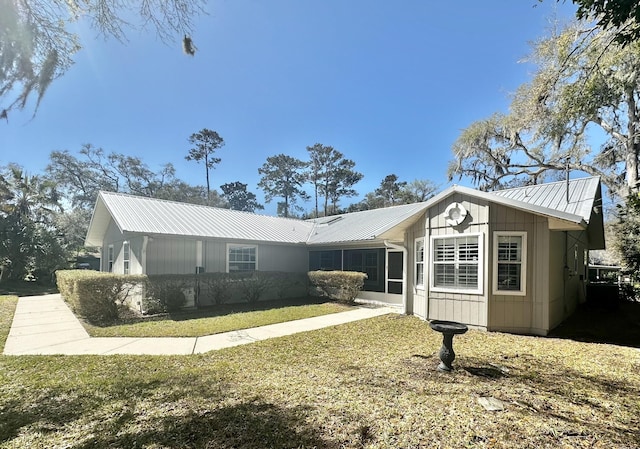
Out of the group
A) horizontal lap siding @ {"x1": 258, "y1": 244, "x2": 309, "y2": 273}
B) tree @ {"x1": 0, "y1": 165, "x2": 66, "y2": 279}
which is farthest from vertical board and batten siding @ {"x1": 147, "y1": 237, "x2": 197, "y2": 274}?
tree @ {"x1": 0, "y1": 165, "x2": 66, "y2": 279}

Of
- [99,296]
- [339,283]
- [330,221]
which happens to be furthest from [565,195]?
[99,296]

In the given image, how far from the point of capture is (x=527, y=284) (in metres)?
7.56

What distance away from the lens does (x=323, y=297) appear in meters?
14.1

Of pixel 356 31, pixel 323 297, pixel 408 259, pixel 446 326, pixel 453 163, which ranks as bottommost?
pixel 323 297

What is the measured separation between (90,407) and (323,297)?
1089 centimetres

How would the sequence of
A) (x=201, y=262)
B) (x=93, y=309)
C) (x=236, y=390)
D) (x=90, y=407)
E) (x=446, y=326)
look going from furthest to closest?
(x=201, y=262), (x=93, y=309), (x=446, y=326), (x=236, y=390), (x=90, y=407)

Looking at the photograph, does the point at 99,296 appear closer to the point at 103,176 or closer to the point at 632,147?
the point at 632,147

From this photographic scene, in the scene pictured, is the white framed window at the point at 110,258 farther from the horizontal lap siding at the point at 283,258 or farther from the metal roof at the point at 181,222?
the horizontal lap siding at the point at 283,258

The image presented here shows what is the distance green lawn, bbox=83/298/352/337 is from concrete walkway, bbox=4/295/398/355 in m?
0.37

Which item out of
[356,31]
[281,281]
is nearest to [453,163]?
[356,31]

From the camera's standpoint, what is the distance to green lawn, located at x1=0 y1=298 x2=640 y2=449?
3.00 metres

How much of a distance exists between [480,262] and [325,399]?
5682 mm

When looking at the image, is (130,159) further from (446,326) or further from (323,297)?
(446,326)

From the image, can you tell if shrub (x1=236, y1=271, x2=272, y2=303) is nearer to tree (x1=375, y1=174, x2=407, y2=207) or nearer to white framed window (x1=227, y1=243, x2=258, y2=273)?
white framed window (x1=227, y1=243, x2=258, y2=273)
